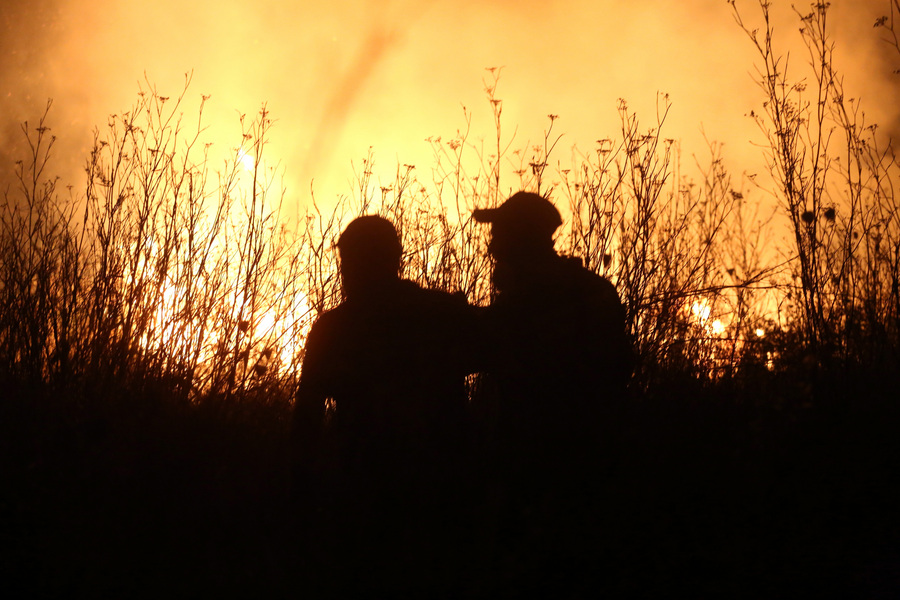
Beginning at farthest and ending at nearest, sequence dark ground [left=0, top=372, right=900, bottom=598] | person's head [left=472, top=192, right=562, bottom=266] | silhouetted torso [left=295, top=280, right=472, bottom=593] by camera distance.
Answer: person's head [left=472, top=192, right=562, bottom=266]
silhouetted torso [left=295, top=280, right=472, bottom=593]
dark ground [left=0, top=372, right=900, bottom=598]

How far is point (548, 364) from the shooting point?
105 inches

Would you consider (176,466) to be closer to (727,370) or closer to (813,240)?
(727,370)

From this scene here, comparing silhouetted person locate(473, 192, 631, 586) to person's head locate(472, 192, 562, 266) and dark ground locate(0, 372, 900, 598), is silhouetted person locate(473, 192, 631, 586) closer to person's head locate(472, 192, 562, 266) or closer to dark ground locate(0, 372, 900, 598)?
person's head locate(472, 192, 562, 266)

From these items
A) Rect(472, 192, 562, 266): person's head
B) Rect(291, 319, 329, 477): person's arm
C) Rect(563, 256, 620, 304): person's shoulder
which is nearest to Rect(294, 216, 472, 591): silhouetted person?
Rect(291, 319, 329, 477): person's arm

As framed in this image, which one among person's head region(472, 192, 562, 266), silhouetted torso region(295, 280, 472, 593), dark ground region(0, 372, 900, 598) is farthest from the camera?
person's head region(472, 192, 562, 266)

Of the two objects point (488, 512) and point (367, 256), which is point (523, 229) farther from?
point (488, 512)

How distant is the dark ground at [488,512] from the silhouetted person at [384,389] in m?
0.21

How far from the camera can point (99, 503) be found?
2490mm

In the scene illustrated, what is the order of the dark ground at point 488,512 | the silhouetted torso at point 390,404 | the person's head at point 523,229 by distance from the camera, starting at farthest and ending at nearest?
1. the person's head at point 523,229
2. the silhouetted torso at point 390,404
3. the dark ground at point 488,512

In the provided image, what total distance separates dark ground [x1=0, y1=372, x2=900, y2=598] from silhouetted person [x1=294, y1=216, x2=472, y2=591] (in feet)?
0.69

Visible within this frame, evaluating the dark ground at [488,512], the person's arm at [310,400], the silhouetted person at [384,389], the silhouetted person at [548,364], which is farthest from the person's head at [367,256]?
the dark ground at [488,512]

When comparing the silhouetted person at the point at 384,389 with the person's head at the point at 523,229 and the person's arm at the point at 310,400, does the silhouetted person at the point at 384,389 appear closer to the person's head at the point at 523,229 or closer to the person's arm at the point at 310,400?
the person's arm at the point at 310,400

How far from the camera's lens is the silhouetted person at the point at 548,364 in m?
2.60

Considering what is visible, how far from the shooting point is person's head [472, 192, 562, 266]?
2730 mm
